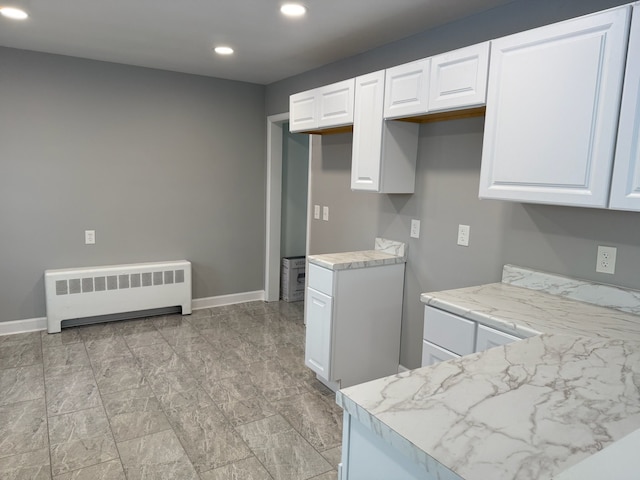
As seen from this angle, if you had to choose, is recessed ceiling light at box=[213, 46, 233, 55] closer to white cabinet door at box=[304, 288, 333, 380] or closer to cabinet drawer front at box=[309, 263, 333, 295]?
cabinet drawer front at box=[309, 263, 333, 295]

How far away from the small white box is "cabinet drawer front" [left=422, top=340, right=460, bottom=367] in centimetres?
297

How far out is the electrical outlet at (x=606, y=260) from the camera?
2.07 metres

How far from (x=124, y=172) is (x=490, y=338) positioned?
143 inches

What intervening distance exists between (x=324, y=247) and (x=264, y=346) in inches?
40.0

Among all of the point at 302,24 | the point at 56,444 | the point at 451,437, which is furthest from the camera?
the point at 302,24

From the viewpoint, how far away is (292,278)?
17.1 ft

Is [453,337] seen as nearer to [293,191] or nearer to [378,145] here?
[378,145]

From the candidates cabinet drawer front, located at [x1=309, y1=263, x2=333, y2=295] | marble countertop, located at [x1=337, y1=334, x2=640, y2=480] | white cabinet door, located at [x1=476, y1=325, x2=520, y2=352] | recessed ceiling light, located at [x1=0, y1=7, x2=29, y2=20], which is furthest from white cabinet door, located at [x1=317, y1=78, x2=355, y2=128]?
marble countertop, located at [x1=337, y1=334, x2=640, y2=480]

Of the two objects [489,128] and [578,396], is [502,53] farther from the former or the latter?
[578,396]

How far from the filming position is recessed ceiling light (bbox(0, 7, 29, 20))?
2811mm

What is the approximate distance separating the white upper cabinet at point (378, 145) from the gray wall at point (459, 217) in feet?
0.33

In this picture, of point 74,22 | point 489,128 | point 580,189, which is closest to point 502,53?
point 489,128

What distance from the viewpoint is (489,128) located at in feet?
7.12

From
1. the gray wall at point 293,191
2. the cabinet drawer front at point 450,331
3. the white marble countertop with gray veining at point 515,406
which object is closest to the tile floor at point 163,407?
the cabinet drawer front at point 450,331
